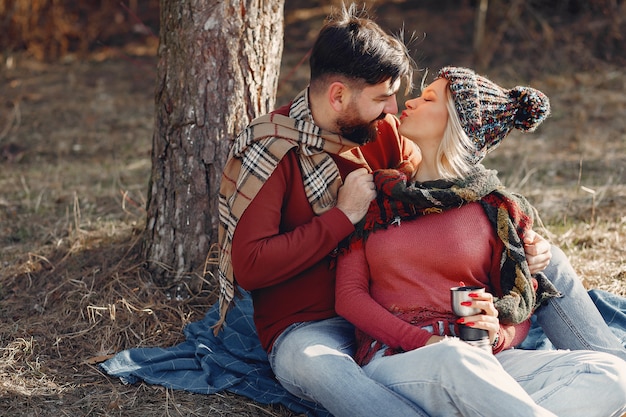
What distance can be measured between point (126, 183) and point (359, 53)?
3670mm

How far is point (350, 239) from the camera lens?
321 centimetres

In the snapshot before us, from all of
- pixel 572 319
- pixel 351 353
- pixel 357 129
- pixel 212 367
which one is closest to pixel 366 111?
pixel 357 129

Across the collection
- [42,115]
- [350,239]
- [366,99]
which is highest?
[366,99]

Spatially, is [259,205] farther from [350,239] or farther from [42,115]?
[42,115]

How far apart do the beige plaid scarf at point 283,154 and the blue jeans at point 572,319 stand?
39.2 inches

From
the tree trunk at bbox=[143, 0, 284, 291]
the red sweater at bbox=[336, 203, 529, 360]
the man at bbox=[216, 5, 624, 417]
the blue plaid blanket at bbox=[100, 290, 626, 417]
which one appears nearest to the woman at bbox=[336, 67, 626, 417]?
the red sweater at bbox=[336, 203, 529, 360]

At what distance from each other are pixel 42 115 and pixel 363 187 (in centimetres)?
591

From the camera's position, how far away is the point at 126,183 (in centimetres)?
640

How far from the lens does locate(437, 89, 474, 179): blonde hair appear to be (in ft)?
10.2

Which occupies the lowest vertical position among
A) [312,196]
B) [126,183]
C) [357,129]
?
[126,183]

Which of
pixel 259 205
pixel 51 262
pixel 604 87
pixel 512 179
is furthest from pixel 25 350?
pixel 604 87

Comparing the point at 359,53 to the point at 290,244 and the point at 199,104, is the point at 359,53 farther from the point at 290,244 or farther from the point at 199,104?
the point at 199,104

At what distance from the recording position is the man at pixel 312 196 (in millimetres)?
3117

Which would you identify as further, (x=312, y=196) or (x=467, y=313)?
(x=312, y=196)
